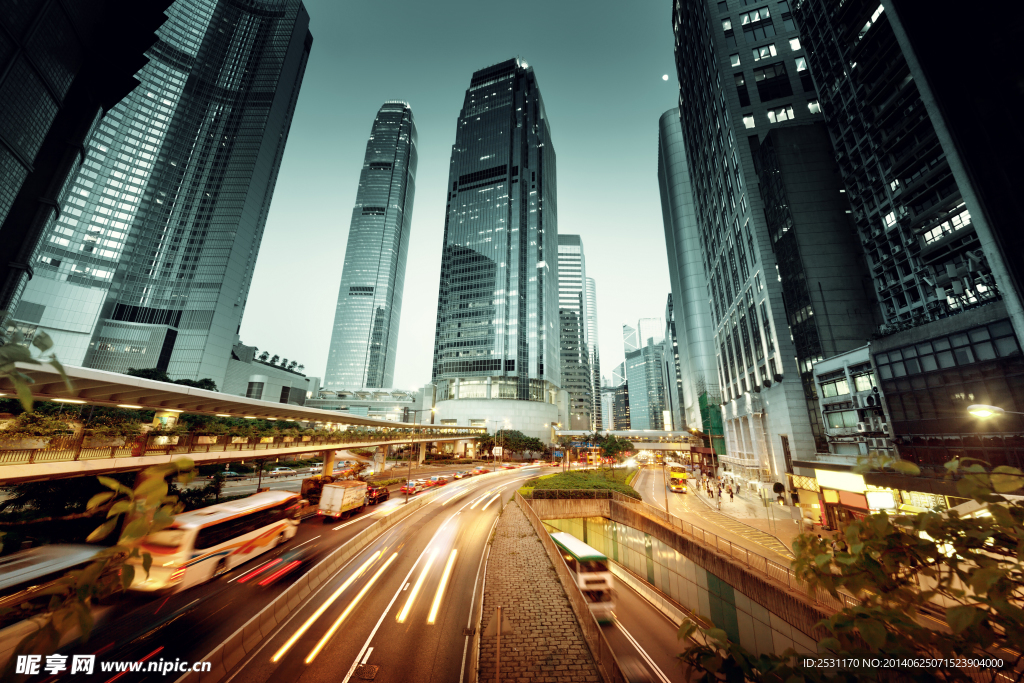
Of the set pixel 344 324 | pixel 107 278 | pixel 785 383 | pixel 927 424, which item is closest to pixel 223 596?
pixel 927 424

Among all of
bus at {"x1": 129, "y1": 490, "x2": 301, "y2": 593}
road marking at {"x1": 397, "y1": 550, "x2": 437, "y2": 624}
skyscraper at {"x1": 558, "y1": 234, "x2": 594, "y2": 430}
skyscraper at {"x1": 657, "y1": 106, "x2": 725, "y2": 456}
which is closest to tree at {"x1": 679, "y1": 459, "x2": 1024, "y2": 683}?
road marking at {"x1": 397, "y1": 550, "x2": 437, "y2": 624}

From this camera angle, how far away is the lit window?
49281 millimetres

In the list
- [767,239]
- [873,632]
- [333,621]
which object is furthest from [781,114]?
[333,621]

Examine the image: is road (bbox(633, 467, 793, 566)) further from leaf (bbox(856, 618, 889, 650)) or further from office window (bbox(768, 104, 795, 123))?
office window (bbox(768, 104, 795, 123))

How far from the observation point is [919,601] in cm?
341

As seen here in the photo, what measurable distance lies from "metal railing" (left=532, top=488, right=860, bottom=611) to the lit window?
54656 mm

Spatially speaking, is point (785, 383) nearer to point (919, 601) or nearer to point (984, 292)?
point (984, 292)

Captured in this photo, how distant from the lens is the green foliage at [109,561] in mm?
2699

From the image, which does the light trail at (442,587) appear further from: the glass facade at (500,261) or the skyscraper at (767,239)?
the glass facade at (500,261)

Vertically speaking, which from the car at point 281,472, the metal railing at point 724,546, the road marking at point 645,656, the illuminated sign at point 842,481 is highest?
the illuminated sign at point 842,481

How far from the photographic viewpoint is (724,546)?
62.2 ft

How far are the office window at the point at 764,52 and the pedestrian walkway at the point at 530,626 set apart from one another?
72306mm

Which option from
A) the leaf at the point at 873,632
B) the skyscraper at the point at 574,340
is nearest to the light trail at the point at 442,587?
the leaf at the point at 873,632

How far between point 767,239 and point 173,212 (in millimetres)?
138739
